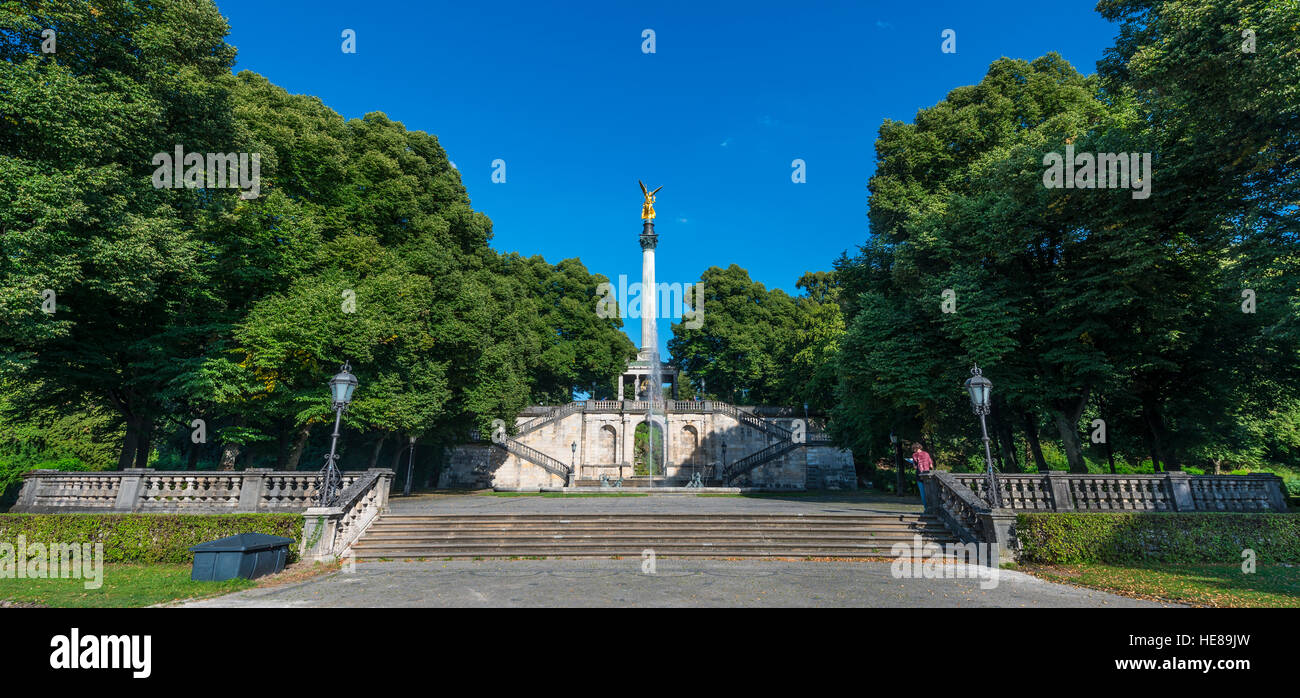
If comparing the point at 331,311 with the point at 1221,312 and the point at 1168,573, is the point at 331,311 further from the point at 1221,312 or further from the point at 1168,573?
the point at 1221,312

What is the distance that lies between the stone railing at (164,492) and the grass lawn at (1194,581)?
15.9 metres

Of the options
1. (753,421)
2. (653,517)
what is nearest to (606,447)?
(753,421)

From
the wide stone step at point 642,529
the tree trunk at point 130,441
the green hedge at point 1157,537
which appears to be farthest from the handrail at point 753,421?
the tree trunk at point 130,441

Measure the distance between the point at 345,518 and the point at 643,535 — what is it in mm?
6830

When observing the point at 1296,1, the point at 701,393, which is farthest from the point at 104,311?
the point at 701,393

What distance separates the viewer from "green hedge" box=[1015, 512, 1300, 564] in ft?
35.4

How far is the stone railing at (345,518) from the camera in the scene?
11156 millimetres

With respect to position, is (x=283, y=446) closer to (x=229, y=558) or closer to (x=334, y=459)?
(x=334, y=459)

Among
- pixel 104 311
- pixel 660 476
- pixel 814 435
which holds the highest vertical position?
pixel 104 311

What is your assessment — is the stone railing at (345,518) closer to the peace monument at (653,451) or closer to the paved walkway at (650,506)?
the paved walkway at (650,506)

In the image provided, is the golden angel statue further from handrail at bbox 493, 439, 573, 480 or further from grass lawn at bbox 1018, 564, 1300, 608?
Result: grass lawn at bbox 1018, 564, 1300, 608

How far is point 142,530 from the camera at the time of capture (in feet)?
37.7

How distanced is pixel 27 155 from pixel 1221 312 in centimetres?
3204

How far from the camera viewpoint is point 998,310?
623 inches
